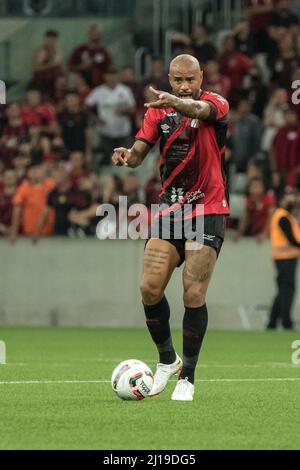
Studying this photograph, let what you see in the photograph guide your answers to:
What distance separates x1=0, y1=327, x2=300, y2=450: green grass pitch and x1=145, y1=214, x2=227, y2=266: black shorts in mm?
1111

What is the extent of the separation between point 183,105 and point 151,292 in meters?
1.48

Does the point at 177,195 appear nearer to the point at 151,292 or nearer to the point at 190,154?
the point at 190,154

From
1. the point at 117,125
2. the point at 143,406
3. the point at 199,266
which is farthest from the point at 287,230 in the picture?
the point at 143,406

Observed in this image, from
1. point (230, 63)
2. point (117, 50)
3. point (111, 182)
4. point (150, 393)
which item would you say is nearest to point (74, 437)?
point (150, 393)

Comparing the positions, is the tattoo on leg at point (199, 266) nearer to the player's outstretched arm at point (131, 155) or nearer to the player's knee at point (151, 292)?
the player's knee at point (151, 292)

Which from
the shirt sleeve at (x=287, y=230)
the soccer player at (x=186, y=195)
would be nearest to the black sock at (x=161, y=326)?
the soccer player at (x=186, y=195)

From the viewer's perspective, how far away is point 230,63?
82.0ft

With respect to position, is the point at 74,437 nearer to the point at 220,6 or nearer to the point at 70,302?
the point at 70,302

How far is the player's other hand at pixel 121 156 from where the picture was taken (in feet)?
32.9

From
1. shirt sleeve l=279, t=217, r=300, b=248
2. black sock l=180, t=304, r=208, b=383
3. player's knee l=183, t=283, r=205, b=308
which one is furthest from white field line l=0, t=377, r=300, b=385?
shirt sleeve l=279, t=217, r=300, b=248

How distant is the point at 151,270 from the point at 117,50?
18.7m

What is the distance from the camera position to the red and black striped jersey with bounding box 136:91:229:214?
10.2 metres

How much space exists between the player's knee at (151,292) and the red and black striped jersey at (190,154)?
64 centimetres

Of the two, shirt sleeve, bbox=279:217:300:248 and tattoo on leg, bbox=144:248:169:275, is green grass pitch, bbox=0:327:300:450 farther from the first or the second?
shirt sleeve, bbox=279:217:300:248
